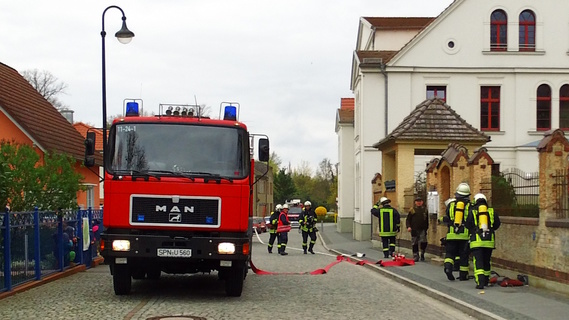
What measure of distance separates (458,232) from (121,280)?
260 inches

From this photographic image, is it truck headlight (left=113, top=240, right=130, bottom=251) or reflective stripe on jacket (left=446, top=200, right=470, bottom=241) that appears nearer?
truck headlight (left=113, top=240, right=130, bottom=251)

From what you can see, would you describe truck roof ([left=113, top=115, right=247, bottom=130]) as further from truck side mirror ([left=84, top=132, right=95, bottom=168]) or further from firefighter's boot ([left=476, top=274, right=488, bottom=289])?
firefighter's boot ([left=476, top=274, right=488, bottom=289])

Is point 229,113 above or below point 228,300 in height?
above

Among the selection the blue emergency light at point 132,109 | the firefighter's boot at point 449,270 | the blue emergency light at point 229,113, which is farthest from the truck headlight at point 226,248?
the firefighter's boot at point 449,270

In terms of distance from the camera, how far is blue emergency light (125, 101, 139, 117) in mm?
13086

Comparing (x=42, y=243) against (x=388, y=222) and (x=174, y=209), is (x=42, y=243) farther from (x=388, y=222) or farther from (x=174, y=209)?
(x=388, y=222)

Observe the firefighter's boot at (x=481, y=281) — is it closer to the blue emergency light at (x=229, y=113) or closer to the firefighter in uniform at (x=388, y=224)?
the blue emergency light at (x=229, y=113)

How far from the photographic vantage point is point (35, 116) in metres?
28.4

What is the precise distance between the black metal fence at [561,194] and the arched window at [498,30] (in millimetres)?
24943

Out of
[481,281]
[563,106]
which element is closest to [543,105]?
[563,106]

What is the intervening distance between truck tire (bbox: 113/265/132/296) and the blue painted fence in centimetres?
183

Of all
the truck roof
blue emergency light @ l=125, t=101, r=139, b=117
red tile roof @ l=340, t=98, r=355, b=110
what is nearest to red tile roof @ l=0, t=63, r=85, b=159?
blue emergency light @ l=125, t=101, r=139, b=117

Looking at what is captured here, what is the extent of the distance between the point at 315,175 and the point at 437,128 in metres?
107

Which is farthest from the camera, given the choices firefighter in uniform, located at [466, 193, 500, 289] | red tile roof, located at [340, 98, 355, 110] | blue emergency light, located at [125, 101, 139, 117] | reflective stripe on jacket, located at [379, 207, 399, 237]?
red tile roof, located at [340, 98, 355, 110]
